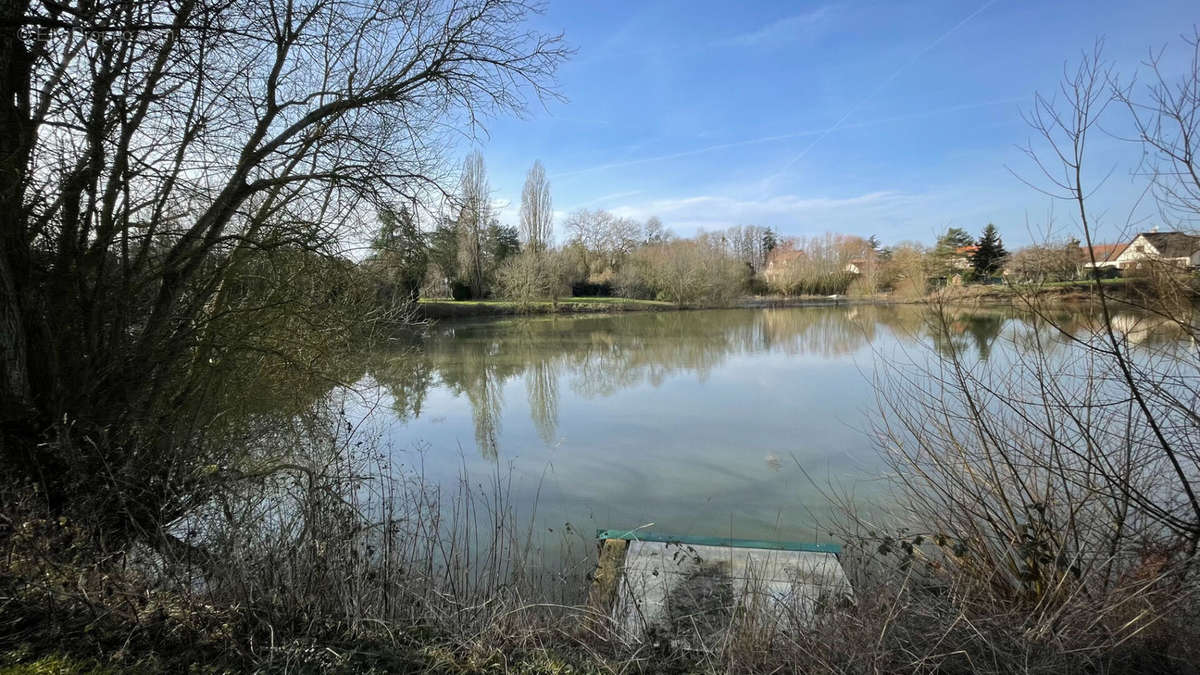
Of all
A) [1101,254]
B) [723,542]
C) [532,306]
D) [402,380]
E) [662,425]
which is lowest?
[662,425]

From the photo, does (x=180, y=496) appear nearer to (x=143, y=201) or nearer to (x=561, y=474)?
(x=143, y=201)

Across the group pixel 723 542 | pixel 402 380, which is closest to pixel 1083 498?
pixel 723 542

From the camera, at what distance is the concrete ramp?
8.00 ft

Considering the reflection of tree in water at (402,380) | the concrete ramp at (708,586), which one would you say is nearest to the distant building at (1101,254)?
the concrete ramp at (708,586)

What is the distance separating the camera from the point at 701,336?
22188 mm

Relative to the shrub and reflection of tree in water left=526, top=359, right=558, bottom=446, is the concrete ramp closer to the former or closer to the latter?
reflection of tree in water left=526, top=359, right=558, bottom=446

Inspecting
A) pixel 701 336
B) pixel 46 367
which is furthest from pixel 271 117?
pixel 701 336

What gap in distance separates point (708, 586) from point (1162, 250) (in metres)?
2.92

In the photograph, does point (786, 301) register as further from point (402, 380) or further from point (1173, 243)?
point (1173, 243)

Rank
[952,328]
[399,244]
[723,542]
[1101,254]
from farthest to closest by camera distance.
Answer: [399,244]
[723,542]
[952,328]
[1101,254]

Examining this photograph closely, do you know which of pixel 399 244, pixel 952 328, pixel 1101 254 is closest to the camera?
Answer: pixel 1101 254

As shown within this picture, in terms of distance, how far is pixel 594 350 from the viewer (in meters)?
18.5

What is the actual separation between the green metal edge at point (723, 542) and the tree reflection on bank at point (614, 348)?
1550 millimetres

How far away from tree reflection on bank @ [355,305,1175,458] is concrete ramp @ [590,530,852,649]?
1.50 meters
